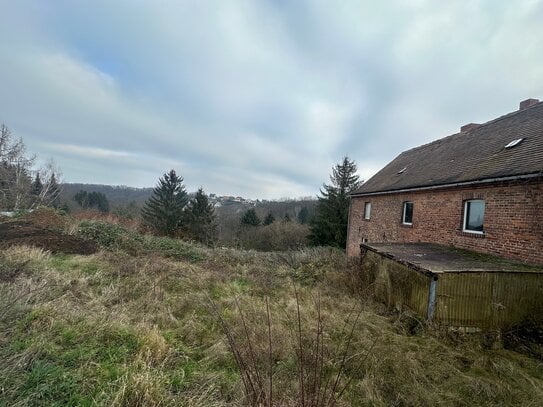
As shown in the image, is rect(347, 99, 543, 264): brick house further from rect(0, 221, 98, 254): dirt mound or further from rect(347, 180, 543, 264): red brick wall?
rect(0, 221, 98, 254): dirt mound

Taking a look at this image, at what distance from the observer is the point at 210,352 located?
4.16 metres

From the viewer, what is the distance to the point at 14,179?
2669 centimetres

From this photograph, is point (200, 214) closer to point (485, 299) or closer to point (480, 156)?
point (480, 156)

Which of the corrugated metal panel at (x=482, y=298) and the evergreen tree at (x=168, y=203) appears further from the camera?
the evergreen tree at (x=168, y=203)

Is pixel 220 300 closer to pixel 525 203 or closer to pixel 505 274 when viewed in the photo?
pixel 505 274

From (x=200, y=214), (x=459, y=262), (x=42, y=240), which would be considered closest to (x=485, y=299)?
(x=459, y=262)

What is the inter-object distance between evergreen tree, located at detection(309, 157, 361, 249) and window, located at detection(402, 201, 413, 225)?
544 inches

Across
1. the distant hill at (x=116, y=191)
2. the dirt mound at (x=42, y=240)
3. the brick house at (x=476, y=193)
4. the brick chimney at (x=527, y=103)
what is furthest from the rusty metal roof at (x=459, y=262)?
the distant hill at (x=116, y=191)

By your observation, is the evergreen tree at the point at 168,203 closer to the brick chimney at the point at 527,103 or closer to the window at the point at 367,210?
the window at the point at 367,210

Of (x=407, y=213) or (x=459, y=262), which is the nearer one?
(x=459, y=262)

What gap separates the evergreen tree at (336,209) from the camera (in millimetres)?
27500

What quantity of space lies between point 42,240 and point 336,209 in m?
22.9

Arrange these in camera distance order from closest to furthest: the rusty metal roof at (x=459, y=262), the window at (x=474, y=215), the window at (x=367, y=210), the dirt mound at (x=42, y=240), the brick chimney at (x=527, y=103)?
1. the rusty metal roof at (x=459, y=262)
2. the window at (x=474, y=215)
3. the dirt mound at (x=42, y=240)
4. the brick chimney at (x=527, y=103)
5. the window at (x=367, y=210)

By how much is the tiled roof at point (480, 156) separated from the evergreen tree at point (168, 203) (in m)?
26.9
